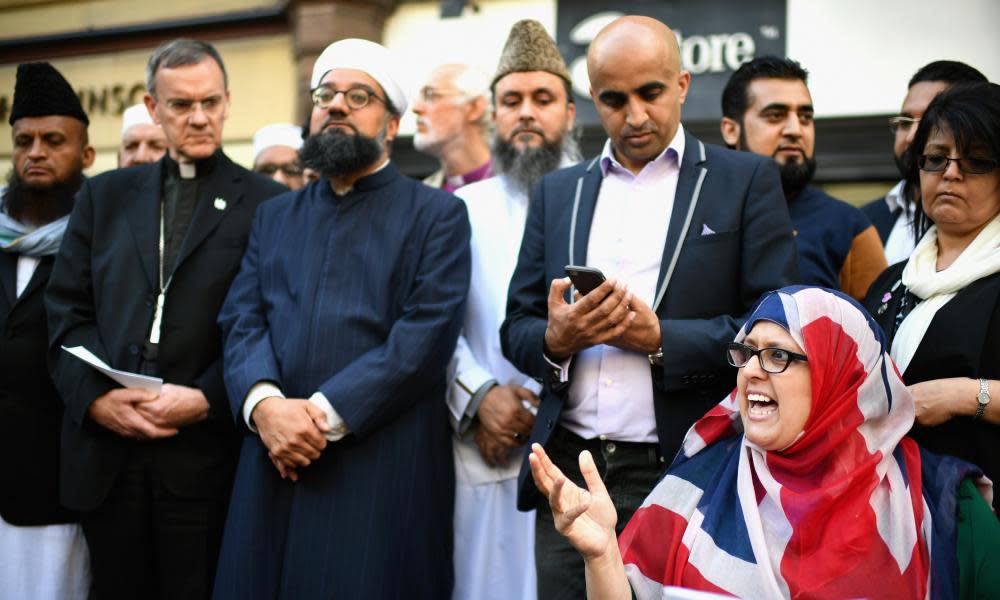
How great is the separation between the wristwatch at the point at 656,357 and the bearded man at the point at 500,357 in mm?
885

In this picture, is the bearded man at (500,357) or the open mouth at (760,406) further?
the bearded man at (500,357)

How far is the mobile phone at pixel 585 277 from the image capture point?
10.9ft

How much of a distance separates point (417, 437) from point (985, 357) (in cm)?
205

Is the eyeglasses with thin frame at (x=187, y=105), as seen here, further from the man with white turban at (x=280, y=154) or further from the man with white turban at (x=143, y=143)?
the man with white turban at (x=280, y=154)

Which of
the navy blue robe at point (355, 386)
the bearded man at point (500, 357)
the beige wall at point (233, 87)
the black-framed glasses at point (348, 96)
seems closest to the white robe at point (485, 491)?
the bearded man at point (500, 357)

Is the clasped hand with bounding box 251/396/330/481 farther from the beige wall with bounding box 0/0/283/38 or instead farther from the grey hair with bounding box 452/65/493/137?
the beige wall with bounding box 0/0/283/38

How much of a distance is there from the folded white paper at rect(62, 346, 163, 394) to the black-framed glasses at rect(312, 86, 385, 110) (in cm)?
136

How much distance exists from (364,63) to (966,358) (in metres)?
2.69

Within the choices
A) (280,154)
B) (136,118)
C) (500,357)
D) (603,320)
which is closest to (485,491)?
(500,357)

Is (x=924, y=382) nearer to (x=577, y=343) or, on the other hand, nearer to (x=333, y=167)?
(x=577, y=343)

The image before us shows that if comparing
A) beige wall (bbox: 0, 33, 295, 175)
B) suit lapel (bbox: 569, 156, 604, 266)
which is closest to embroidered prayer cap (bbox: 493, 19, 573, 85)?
suit lapel (bbox: 569, 156, 604, 266)

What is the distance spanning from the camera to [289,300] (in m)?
4.32

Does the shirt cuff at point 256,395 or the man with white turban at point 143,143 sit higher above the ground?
the man with white turban at point 143,143

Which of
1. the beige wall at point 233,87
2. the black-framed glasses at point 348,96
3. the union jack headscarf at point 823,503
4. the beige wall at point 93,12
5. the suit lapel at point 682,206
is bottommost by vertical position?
the union jack headscarf at point 823,503
